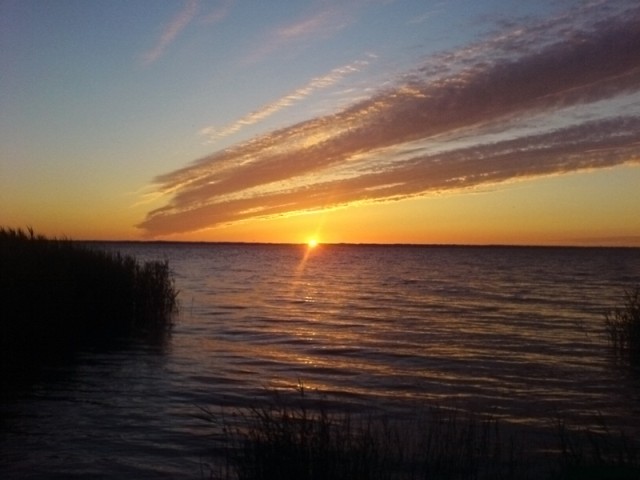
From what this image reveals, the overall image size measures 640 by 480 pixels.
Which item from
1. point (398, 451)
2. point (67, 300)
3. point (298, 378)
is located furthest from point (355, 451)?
point (67, 300)

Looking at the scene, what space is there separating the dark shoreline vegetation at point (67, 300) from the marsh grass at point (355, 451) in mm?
8693

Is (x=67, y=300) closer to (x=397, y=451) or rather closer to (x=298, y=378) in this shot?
(x=298, y=378)

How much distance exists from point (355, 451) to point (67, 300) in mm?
16955

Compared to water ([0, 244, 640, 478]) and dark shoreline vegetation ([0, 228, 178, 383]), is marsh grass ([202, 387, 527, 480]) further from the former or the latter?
dark shoreline vegetation ([0, 228, 178, 383])

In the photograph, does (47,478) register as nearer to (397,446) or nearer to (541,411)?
(397,446)

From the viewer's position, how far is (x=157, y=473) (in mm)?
10969

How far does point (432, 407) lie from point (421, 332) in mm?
13800

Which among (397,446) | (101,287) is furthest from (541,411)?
(101,287)

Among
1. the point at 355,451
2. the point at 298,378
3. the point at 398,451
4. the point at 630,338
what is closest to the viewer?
the point at 355,451

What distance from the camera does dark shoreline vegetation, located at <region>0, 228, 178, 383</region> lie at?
19.7 metres

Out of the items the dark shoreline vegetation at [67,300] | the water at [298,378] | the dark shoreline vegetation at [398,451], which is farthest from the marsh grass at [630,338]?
the dark shoreline vegetation at [67,300]

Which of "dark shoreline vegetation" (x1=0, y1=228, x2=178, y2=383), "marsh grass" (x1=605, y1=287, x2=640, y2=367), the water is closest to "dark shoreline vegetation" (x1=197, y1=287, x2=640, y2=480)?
the water

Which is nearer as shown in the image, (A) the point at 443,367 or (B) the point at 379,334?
(A) the point at 443,367

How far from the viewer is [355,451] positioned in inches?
327
